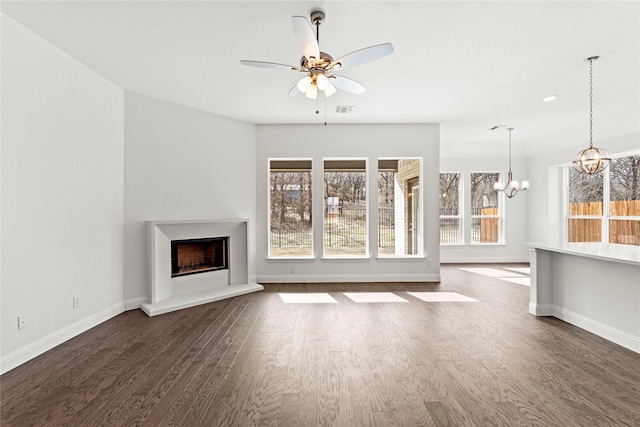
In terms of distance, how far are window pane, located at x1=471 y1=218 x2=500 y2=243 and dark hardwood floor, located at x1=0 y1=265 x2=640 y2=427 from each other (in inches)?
178

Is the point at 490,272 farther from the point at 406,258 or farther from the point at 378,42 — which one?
the point at 378,42

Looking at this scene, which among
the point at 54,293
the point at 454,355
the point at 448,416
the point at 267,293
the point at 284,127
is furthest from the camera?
the point at 284,127

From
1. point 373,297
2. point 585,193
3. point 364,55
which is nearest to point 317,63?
point 364,55

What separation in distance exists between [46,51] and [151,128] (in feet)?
4.91

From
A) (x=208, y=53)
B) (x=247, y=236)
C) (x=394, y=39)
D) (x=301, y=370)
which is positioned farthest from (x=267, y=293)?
(x=394, y=39)

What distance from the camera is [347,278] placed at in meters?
5.81

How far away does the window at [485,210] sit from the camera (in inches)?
323

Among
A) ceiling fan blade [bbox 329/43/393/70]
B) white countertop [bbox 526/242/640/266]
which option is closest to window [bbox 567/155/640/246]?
white countertop [bbox 526/242/640/266]

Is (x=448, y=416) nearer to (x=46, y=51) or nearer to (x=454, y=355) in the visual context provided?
(x=454, y=355)

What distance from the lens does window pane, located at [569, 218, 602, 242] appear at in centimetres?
663

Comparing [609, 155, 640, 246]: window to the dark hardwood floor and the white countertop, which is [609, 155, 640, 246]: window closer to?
the white countertop

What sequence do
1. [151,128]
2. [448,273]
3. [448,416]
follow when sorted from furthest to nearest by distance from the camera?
[448,273] < [151,128] < [448,416]

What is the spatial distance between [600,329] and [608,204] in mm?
4502

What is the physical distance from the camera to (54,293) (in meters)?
3.12
